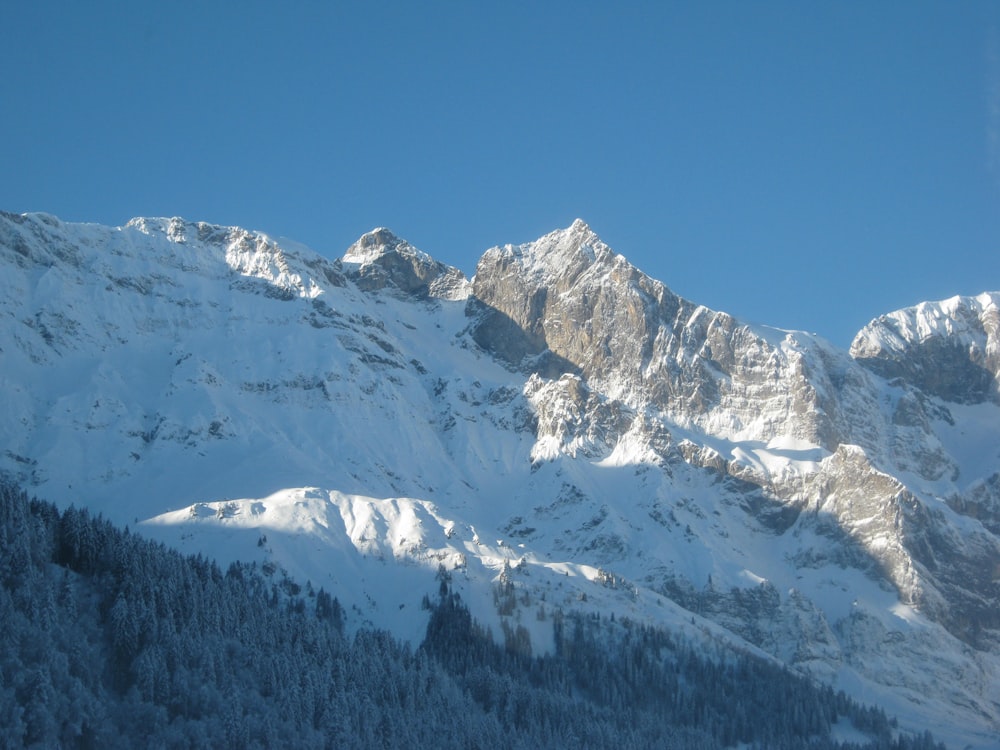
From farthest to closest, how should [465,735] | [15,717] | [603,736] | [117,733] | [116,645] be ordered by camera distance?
[603,736]
[465,735]
[116,645]
[117,733]
[15,717]

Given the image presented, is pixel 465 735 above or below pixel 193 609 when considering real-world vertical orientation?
below

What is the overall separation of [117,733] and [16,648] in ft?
43.7

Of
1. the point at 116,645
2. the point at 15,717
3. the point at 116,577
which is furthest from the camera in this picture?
the point at 116,577

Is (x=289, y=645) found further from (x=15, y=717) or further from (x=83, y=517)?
(x=15, y=717)

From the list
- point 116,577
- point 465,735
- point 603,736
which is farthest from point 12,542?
point 603,736

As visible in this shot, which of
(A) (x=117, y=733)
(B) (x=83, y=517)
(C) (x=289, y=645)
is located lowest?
(A) (x=117, y=733)

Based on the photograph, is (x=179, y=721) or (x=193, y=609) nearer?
(x=179, y=721)

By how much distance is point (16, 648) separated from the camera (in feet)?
486

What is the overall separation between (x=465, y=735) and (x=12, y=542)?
2383 inches

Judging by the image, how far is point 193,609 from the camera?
177 m

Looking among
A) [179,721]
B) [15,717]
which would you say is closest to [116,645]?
[179,721]

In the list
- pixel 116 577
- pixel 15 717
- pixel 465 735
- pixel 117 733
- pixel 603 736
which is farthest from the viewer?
pixel 603 736

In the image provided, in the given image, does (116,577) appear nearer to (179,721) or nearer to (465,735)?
(179,721)

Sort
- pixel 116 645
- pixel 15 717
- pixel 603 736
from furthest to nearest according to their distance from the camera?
pixel 603 736 → pixel 116 645 → pixel 15 717
